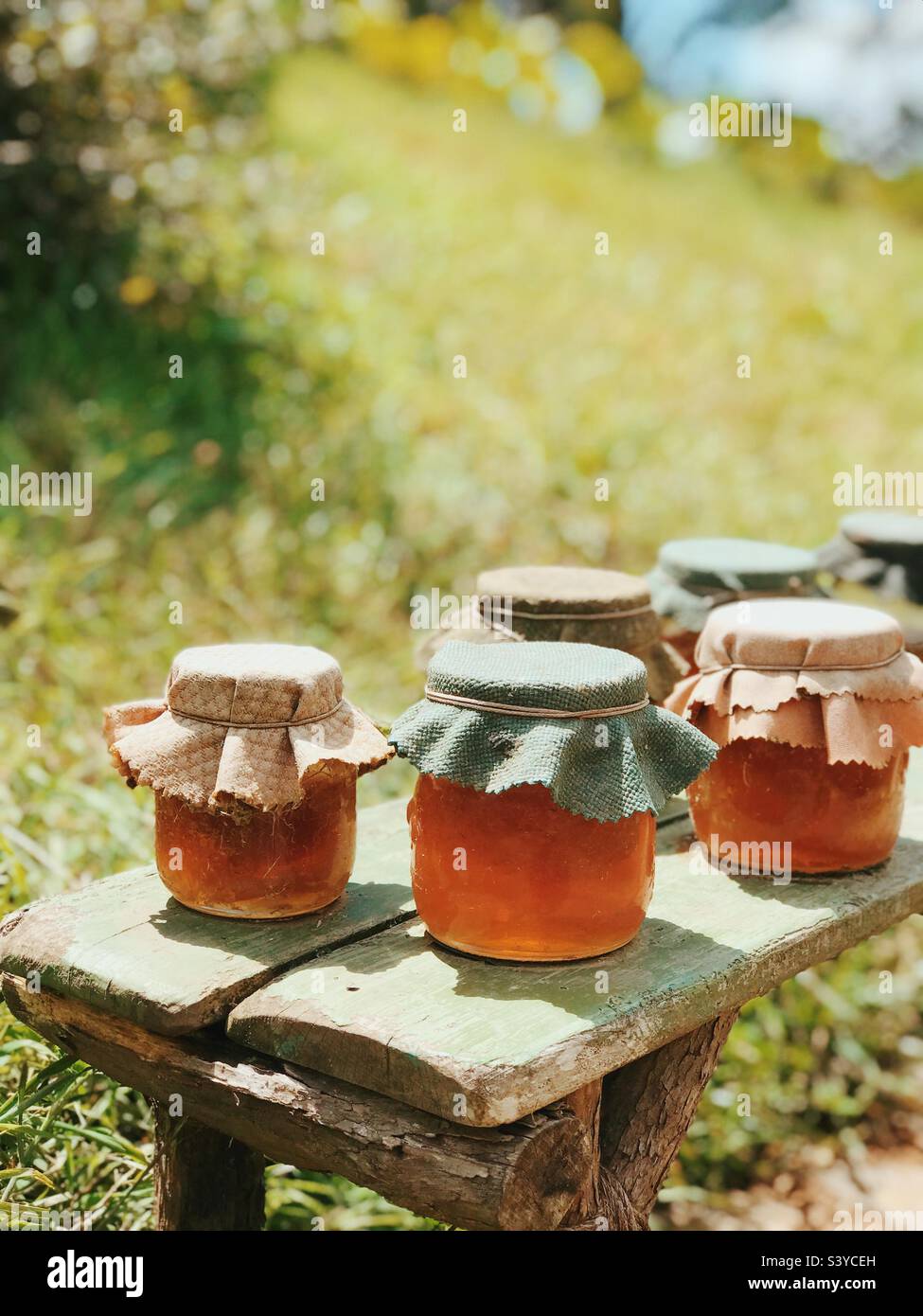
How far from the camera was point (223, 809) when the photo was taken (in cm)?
152

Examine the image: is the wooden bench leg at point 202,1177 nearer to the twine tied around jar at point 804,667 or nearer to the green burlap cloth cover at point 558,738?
the green burlap cloth cover at point 558,738

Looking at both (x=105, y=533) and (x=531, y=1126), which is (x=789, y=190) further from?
(x=531, y=1126)

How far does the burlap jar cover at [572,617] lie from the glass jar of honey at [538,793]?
440 mm

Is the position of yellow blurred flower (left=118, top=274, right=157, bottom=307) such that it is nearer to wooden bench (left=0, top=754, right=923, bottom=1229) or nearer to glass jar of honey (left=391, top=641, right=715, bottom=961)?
wooden bench (left=0, top=754, right=923, bottom=1229)

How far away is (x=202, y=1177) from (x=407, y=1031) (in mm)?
591

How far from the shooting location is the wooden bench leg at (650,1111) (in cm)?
177

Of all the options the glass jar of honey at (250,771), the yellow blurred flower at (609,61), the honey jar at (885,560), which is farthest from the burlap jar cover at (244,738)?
the yellow blurred flower at (609,61)

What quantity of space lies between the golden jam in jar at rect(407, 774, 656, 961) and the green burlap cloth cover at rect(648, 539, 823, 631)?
70cm

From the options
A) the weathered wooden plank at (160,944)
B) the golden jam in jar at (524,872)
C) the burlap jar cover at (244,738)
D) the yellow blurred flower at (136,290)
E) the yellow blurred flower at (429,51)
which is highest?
the yellow blurred flower at (429,51)

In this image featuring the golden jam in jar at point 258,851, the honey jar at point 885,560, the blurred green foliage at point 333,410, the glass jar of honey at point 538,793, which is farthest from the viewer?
the blurred green foliage at point 333,410

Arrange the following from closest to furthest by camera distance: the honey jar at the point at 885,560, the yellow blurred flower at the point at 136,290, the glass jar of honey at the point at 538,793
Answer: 1. the glass jar of honey at the point at 538,793
2. the honey jar at the point at 885,560
3. the yellow blurred flower at the point at 136,290

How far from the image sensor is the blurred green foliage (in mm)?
3168

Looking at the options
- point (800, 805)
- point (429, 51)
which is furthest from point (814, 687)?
point (429, 51)

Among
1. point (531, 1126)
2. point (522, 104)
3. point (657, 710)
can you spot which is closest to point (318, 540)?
point (657, 710)
